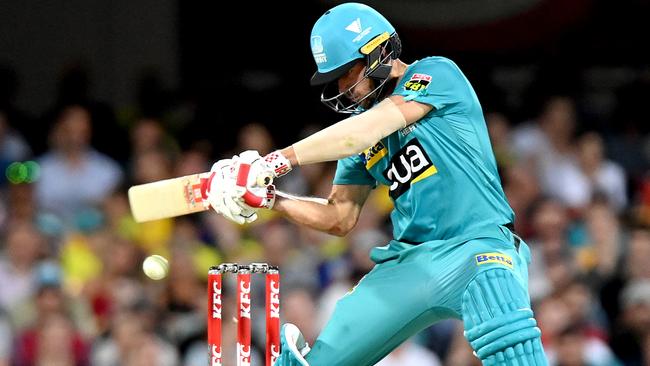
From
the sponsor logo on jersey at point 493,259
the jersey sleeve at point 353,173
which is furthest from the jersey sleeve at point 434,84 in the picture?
the sponsor logo on jersey at point 493,259

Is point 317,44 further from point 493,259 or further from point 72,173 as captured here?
point 72,173

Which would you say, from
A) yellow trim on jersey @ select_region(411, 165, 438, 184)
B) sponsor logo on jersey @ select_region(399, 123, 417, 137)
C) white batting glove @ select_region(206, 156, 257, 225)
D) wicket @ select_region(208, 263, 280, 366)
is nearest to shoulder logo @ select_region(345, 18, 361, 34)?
sponsor logo on jersey @ select_region(399, 123, 417, 137)

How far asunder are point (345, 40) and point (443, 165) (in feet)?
2.35

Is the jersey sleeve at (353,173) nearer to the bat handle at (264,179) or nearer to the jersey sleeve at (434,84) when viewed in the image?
the jersey sleeve at (434,84)

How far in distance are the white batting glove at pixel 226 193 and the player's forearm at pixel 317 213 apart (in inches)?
22.3

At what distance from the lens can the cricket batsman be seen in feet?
17.8

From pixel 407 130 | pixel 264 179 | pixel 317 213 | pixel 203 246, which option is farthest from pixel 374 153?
pixel 203 246

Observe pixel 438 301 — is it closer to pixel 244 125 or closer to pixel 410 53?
pixel 244 125

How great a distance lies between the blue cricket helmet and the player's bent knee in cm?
110

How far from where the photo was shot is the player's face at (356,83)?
5723mm

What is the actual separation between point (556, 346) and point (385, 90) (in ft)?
12.6

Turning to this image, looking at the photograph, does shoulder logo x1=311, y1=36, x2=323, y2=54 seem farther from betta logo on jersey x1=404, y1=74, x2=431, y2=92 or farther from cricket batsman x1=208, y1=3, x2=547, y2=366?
betta logo on jersey x1=404, y1=74, x2=431, y2=92

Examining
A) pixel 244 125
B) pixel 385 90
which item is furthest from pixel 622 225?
pixel 385 90

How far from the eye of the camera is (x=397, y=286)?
5613mm
